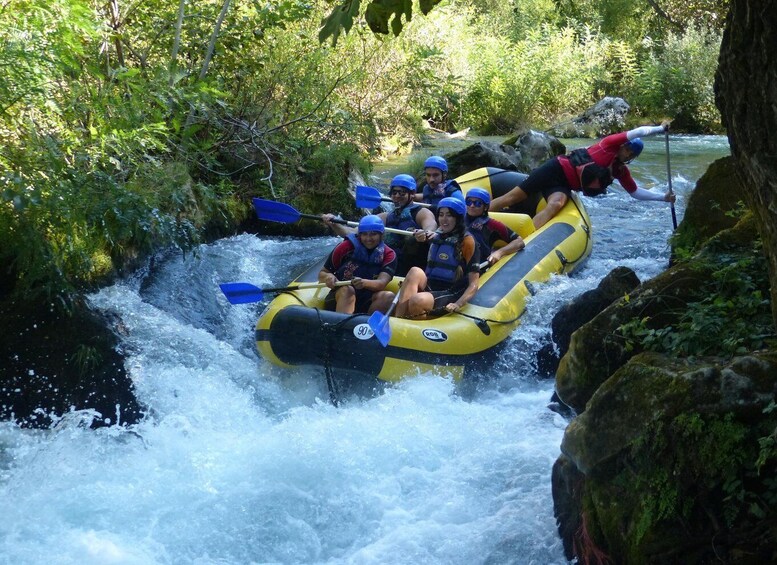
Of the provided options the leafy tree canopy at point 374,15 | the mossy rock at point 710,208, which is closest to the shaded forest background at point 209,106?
the leafy tree canopy at point 374,15

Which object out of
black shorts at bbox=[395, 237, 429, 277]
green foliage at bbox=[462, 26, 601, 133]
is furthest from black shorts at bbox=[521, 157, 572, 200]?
green foliage at bbox=[462, 26, 601, 133]

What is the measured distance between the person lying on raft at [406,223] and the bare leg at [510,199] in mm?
1115

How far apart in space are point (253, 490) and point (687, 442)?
218 centimetres

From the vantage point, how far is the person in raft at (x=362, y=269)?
5.62 meters

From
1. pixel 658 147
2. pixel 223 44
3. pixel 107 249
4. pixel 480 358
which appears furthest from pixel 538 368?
pixel 658 147

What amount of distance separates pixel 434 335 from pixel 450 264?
77cm

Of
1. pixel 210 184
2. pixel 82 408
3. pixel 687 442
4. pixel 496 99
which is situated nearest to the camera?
pixel 687 442

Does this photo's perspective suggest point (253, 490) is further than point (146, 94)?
No

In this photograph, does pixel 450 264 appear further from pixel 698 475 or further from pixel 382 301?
pixel 698 475

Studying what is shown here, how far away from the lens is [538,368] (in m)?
5.56

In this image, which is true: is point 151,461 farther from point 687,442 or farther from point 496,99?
point 496,99

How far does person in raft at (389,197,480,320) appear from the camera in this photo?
570 cm

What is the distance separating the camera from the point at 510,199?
755cm

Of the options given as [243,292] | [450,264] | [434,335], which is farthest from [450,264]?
[243,292]
